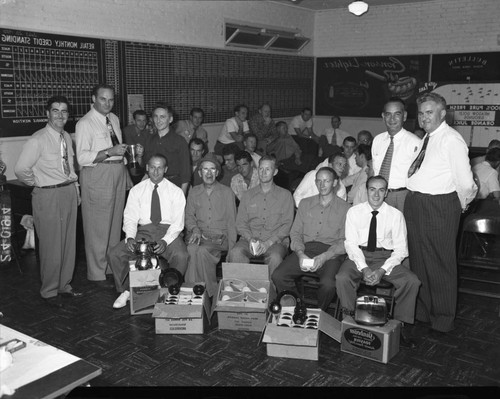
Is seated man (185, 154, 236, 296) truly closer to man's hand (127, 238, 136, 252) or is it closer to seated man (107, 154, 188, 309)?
seated man (107, 154, 188, 309)

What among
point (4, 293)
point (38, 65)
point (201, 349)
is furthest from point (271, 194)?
point (38, 65)

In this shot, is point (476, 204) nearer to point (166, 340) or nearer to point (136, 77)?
point (166, 340)

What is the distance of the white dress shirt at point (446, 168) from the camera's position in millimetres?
4027

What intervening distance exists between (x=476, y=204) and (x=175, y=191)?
3143 millimetres

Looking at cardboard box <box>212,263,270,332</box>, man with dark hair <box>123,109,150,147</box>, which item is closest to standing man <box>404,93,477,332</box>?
cardboard box <box>212,263,270,332</box>

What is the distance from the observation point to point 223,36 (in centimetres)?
926

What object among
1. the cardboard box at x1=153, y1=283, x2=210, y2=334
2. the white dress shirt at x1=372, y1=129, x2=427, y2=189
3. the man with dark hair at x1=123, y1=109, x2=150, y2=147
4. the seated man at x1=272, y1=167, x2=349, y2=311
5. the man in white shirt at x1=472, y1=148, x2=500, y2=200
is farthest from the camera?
the man with dark hair at x1=123, y1=109, x2=150, y2=147

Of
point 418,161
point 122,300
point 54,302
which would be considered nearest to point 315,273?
point 418,161

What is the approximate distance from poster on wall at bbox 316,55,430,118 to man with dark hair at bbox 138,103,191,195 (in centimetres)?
635

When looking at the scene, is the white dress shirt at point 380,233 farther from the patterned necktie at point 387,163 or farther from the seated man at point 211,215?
the seated man at point 211,215

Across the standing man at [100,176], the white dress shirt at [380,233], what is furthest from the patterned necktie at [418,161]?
the standing man at [100,176]

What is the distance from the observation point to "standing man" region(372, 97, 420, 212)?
4.54 meters

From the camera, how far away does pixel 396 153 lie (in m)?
4.58

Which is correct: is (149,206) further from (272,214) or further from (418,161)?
(418,161)
